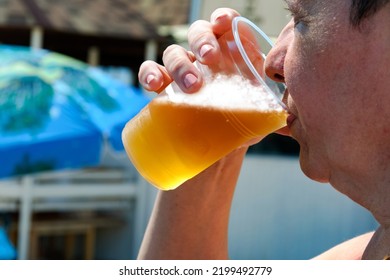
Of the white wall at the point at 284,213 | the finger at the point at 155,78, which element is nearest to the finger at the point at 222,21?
the finger at the point at 155,78

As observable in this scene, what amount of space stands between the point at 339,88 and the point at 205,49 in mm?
303

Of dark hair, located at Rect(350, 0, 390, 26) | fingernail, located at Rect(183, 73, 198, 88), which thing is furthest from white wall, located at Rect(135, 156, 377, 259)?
dark hair, located at Rect(350, 0, 390, 26)

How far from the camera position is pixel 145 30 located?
11.3 metres

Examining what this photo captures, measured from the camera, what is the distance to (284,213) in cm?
880

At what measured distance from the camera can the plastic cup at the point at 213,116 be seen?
4.28 ft

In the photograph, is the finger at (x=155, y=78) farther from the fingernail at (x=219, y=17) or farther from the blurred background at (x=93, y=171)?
the blurred background at (x=93, y=171)

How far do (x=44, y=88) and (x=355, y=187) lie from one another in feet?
18.9

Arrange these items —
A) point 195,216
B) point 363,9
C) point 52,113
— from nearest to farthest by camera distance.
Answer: point 363,9, point 195,216, point 52,113

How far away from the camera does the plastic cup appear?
130cm

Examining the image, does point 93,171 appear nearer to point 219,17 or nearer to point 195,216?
point 195,216

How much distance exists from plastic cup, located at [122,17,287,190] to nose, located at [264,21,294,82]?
23 mm

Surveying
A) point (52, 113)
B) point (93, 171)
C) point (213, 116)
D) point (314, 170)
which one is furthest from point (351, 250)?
point (93, 171)

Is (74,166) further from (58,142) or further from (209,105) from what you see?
(209,105)
